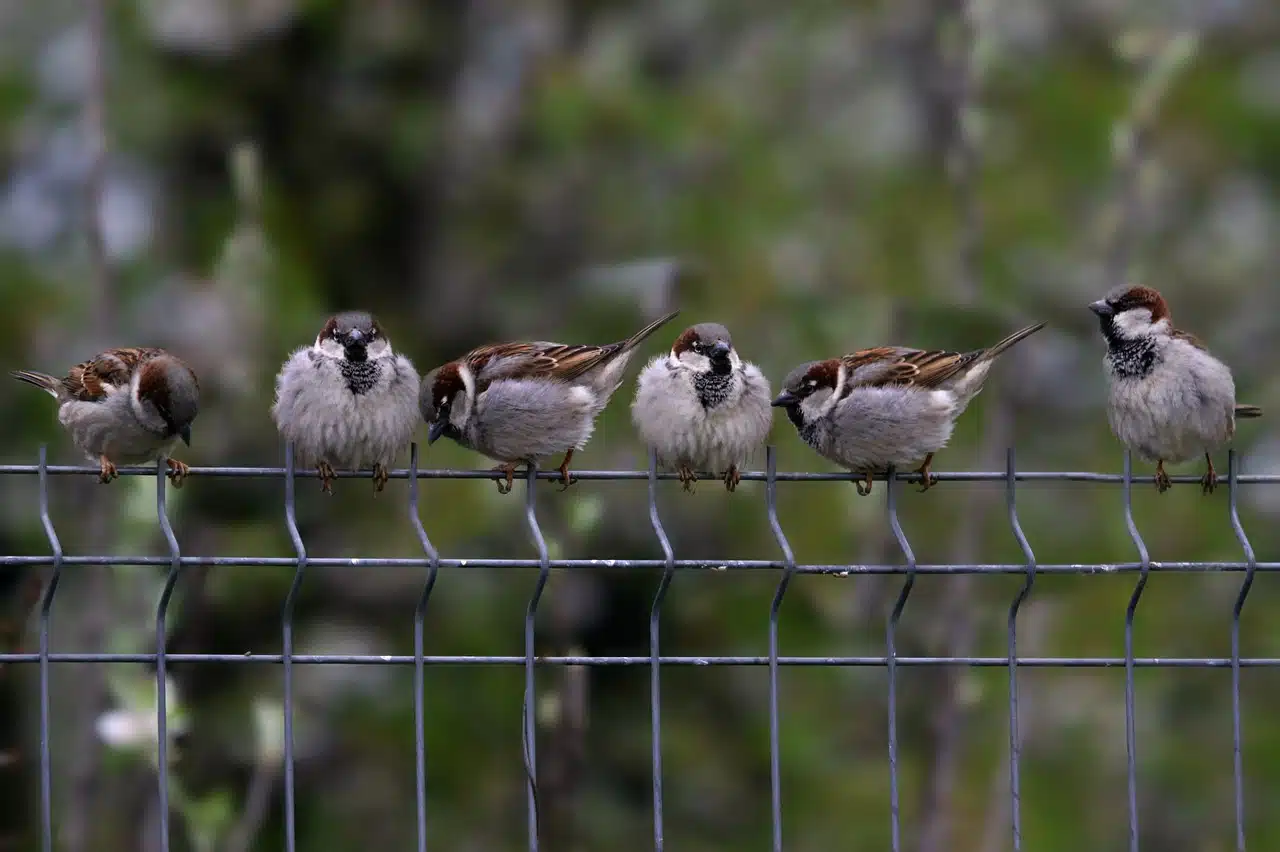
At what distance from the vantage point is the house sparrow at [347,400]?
4023 millimetres

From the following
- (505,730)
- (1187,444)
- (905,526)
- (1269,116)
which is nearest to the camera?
(1187,444)

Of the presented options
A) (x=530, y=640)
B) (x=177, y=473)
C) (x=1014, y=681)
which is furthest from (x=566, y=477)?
(x=1014, y=681)

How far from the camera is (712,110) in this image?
5.82m

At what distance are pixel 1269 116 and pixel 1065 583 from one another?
1.75 metres

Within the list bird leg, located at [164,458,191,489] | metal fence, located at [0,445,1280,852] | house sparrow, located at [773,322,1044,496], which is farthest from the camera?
house sparrow, located at [773,322,1044,496]

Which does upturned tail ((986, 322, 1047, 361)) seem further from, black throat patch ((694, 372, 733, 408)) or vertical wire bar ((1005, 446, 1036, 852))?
vertical wire bar ((1005, 446, 1036, 852))

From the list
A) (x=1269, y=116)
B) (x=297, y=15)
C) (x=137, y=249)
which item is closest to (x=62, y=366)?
(x=137, y=249)

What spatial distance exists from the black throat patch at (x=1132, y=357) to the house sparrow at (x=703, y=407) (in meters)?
0.86

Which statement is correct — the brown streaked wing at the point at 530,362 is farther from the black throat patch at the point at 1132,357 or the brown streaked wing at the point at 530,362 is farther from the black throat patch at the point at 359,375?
the black throat patch at the point at 1132,357

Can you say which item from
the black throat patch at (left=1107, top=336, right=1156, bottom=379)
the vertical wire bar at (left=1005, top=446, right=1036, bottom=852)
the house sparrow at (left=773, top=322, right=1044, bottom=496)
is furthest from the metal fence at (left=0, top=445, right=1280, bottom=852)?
the black throat patch at (left=1107, top=336, right=1156, bottom=379)

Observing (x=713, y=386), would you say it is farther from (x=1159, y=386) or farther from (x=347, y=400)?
(x=1159, y=386)

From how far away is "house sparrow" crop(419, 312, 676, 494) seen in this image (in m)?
4.20

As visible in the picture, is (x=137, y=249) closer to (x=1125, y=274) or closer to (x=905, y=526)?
(x=905, y=526)

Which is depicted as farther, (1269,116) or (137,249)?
(1269,116)
